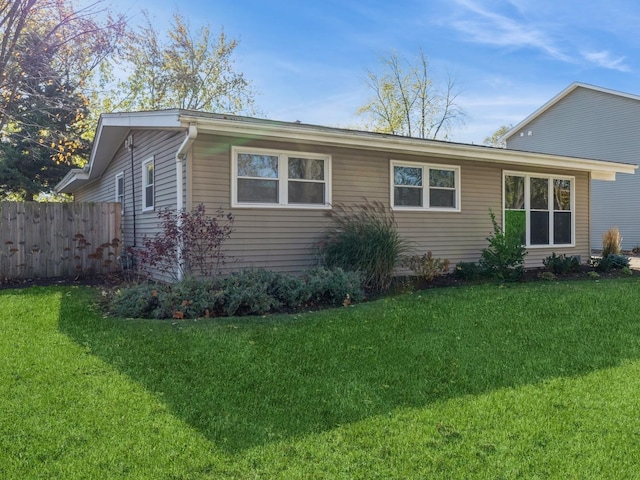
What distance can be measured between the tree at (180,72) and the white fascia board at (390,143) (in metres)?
19.0

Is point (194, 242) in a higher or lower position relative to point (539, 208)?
lower

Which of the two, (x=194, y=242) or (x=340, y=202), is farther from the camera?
(x=340, y=202)

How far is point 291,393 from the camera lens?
342cm

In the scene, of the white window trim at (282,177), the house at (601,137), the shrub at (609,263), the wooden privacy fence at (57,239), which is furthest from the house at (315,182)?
the house at (601,137)

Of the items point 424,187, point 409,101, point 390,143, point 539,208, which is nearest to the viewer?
point 390,143

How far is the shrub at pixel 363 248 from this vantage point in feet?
24.8

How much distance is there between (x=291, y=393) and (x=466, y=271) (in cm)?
645

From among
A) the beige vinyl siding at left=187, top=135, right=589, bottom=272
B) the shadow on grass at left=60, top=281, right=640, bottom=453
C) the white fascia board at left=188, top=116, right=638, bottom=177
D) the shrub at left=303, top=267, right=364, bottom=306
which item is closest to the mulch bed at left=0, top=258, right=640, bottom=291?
the beige vinyl siding at left=187, top=135, right=589, bottom=272

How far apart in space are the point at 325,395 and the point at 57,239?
8.20 metres

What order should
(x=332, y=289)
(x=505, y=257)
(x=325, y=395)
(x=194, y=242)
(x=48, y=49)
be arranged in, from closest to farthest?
(x=325, y=395) < (x=332, y=289) < (x=194, y=242) < (x=505, y=257) < (x=48, y=49)

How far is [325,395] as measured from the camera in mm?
3383

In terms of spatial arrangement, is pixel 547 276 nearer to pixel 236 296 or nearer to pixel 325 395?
pixel 236 296

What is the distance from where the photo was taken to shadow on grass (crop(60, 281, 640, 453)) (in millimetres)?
3160

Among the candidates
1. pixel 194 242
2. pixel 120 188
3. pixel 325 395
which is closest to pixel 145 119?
pixel 194 242
